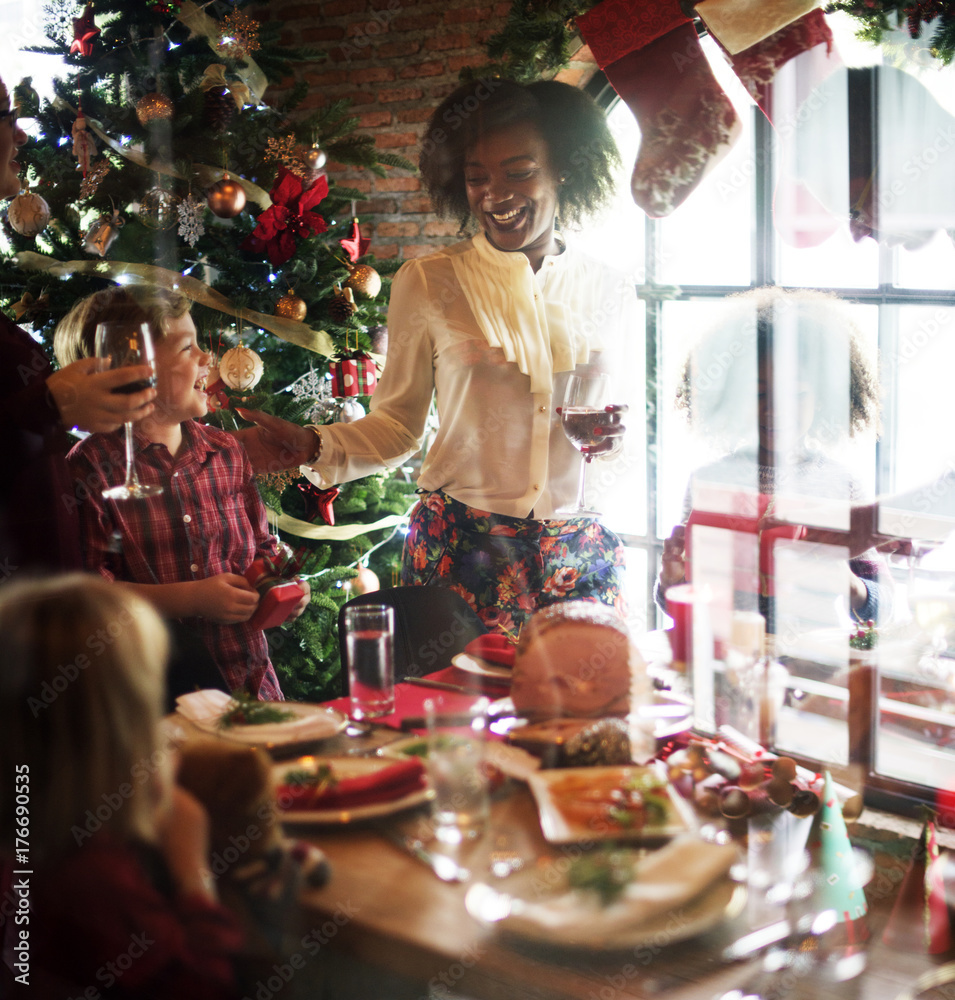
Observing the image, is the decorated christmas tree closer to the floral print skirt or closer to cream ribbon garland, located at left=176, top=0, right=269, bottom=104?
cream ribbon garland, located at left=176, top=0, right=269, bottom=104

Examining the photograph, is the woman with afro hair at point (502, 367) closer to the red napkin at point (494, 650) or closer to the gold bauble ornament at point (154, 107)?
the red napkin at point (494, 650)

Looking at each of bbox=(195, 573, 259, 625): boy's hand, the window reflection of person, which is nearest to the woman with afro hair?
the window reflection of person

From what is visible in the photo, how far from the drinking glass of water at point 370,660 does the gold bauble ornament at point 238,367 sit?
3.32 ft

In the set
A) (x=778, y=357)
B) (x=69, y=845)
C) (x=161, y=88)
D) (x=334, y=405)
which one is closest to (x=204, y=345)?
(x=334, y=405)

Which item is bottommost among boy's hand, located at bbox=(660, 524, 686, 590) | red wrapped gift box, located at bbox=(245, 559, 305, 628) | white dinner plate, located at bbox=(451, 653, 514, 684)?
white dinner plate, located at bbox=(451, 653, 514, 684)

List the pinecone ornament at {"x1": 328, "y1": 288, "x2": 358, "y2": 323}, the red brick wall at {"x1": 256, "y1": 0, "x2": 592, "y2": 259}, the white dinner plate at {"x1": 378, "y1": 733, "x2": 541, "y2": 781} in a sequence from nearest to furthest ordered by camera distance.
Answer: the white dinner plate at {"x1": 378, "y1": 733, "x2": 541, "y2": 781}
the pinecone ornament at {"x1": 328, "y1": 288, "x2": 358, "y2": 323}
the red brick wall at {"x1": 256, "y1": 0, "x2": 592, "y2": 259}

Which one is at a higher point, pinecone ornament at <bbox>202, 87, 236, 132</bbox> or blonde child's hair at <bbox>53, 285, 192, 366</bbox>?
pinecone ornament at <bbox>202, 87, 236, 132</bbox>

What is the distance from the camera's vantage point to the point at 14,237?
2.22m

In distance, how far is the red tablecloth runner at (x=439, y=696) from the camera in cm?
103

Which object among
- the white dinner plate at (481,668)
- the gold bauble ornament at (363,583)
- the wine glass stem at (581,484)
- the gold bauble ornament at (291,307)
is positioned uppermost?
the gold bauble ornament at (291,307)

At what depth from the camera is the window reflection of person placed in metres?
1.70

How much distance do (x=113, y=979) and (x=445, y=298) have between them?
1283mm

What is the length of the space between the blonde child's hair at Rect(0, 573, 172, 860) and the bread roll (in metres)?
0.41

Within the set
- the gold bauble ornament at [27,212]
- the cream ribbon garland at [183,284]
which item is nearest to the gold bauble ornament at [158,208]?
the cream ribbon garland at [183,284]
